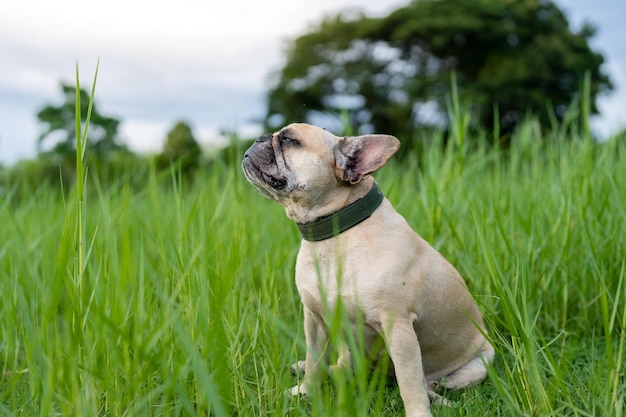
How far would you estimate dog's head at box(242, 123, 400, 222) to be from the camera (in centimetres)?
250

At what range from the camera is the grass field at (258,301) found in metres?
1.91

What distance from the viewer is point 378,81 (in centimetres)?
2850

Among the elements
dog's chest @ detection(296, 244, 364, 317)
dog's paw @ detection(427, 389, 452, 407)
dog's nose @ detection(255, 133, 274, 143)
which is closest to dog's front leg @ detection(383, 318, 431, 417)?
dog's chest @ detection(296, 244, 364, 317)

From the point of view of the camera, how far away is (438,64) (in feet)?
92.4

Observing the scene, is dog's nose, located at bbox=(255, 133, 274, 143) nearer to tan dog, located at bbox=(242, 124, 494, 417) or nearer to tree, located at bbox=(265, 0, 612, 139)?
tan dog, located at bbox=(242, 124, 494, 417)

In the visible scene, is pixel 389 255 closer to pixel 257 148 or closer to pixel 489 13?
pixel 257 148

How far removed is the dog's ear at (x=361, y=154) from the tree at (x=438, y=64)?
22541 mm

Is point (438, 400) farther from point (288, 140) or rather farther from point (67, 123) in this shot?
point (67, 123)

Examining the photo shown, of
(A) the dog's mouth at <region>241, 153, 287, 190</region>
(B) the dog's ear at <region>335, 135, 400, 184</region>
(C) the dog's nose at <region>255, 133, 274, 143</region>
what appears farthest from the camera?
(C) the dog's nose at <region>255, 133, 274, 143</region>

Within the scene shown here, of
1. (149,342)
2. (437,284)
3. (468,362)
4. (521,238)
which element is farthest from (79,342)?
(521,238)

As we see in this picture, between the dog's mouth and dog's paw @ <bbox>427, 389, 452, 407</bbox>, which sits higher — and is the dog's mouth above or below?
above

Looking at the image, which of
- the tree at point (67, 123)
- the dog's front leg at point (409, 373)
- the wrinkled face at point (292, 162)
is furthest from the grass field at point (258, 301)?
the tree at point (67, 123)

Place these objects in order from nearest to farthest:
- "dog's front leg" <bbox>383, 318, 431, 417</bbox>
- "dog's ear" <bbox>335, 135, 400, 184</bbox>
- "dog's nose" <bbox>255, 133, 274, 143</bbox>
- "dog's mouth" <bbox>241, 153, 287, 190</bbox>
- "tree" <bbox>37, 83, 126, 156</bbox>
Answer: "dog's front leg" <bbox>383, 318, 431, 417</bbox>, "dog's ear" <bbox>335, 135, 400, 184</bbox>, "dog's mouth" <bbox>241, 153, 287, 190</bbox>, "dog's nose" <bbox>255, 133, 274, 143</bbox>, "tree" <bbox>37, 83, 126, 156</bbox>

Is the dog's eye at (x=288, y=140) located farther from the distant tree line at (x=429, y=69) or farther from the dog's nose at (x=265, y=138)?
the distant tree line at (x=429, y=69)
